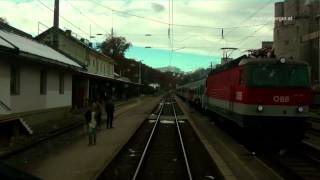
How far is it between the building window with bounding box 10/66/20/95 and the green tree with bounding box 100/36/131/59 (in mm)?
96629

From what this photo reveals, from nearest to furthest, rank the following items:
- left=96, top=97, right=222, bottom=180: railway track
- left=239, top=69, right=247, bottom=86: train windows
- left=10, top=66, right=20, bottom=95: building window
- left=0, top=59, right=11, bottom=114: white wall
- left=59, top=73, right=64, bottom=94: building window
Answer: left=96, top=97, right=222, bottom=180: railway track, left=239, top=69, right=247, bottom=86: train windows, left=0, top=59, right=11, bottom=114: white wall, left=10, top=66, right=20, bottom=95: building window, left=59, top=73, right=64, bottom=94: building window

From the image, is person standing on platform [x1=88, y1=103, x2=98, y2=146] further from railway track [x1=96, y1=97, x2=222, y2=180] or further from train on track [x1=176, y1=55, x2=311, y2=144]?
train on track [x1=176, y1=55, x2=311, y2=144]

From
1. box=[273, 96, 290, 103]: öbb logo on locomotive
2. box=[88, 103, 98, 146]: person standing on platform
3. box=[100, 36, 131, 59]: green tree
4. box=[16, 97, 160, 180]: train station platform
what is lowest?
box=[16, 97, 160, 180]: train station platform

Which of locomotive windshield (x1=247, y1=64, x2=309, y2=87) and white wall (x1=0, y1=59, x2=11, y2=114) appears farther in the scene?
white wall (x1=0, y1=59, x2=11, y2=114)

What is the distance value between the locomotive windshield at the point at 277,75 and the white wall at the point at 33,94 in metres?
9.01

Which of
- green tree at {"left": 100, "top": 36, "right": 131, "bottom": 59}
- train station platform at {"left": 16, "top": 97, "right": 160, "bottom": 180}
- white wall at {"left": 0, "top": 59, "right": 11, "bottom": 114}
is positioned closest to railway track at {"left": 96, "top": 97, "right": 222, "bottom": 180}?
train station platform at {"left": 16, "top": 97, "right": 160, "bottom": 180}

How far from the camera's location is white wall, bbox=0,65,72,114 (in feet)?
77.3

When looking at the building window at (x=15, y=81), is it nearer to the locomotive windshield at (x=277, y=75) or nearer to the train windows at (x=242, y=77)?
the train windows at (x=242, y=77)

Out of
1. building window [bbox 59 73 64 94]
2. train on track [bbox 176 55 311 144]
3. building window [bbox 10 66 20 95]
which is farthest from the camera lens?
building window [bbox 59 73 64 94]

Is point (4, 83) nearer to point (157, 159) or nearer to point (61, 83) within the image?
point (157, 159)

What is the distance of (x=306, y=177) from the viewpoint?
14.1 meters

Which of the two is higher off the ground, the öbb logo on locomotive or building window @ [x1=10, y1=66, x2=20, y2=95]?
building window @ [x1=10, y1=66, x2=20, y2=95]

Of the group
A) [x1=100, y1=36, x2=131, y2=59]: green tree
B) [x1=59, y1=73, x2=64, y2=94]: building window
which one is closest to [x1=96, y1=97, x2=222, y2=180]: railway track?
[x1=59, y1=73, x2=64, y2=94]: building window

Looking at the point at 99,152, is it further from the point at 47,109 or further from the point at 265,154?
the point at 47,109
